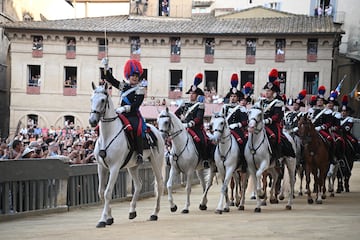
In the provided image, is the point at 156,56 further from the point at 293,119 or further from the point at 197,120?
the point at 197,120

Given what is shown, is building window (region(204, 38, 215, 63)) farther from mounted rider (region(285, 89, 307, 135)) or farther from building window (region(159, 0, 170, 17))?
mounted rider (region(285, 89, 307, 135))

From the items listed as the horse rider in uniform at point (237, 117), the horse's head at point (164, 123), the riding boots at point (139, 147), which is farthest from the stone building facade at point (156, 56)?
the riding boots at point (139, 147)

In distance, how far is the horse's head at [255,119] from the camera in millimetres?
12664

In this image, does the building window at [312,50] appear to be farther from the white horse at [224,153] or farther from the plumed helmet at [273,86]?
the white horse at [224,153]

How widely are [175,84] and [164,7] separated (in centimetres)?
812

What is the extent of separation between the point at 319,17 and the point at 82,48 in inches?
783

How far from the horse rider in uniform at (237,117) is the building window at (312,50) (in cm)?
3102

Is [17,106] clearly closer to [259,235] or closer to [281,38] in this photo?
[281,38]

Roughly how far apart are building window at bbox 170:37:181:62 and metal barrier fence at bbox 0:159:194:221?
31.0 metres

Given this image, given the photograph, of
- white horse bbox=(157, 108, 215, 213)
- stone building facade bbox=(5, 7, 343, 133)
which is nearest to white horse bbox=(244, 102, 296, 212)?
white horse bbox=(157, 108, 215, 213)

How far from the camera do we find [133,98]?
436 inches

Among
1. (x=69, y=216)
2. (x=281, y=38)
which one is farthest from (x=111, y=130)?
(x=281, y=38)

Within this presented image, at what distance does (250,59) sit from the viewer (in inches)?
1766

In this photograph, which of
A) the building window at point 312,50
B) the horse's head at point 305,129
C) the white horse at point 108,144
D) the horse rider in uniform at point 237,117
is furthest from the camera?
the building window at point 312,50
